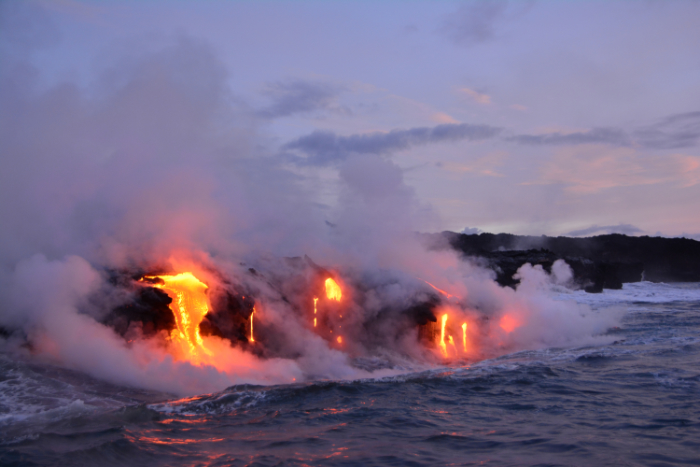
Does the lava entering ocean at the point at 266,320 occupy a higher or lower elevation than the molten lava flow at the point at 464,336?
higher

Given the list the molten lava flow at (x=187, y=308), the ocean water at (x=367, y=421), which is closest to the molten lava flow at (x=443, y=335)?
the ocean water at (x=367, y=421)

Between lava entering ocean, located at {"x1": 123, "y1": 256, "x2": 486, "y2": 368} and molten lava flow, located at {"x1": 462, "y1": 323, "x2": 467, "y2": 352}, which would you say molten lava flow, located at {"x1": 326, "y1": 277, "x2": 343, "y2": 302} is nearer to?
lava entering ocean, located at {"x1": 123, "y1": 256, "x2": 486, "y2": 368}

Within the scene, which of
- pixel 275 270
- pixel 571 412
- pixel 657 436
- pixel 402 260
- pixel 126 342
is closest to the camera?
pixel 657 436

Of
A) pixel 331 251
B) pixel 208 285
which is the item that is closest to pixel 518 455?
pixel 208 285

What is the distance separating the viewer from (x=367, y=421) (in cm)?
994

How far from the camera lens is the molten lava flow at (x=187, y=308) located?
13.2 meters

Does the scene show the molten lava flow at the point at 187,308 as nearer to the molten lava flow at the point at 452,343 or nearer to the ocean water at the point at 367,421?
the ocean water at the point at 367,421

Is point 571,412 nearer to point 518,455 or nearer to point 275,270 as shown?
point 518,455

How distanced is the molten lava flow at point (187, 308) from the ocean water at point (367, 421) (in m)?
2.01

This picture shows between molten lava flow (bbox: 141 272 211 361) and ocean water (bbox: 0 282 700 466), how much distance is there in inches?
78.9

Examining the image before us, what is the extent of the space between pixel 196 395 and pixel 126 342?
2.61 m

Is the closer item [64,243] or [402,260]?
[64,243]

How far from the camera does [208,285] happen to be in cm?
1427

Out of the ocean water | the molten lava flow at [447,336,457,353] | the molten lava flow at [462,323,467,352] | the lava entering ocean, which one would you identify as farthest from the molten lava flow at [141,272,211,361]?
the molten lava flow at [462,323,467,352]
